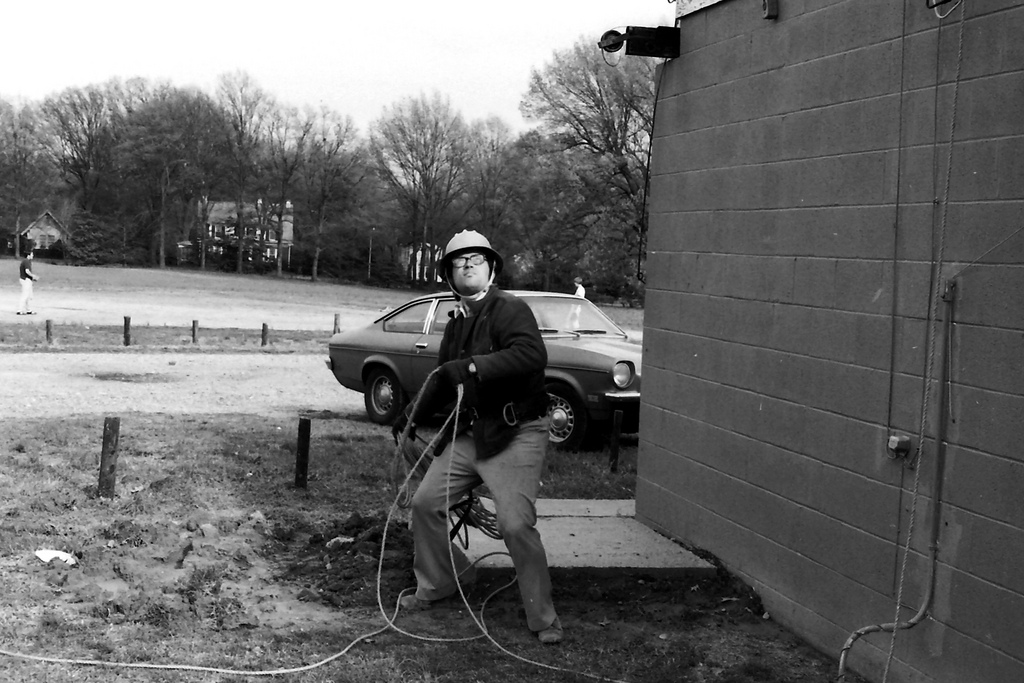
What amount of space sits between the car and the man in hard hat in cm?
428

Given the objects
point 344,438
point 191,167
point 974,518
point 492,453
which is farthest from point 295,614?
point 191,167

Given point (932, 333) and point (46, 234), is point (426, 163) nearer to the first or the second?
point (46, 234)

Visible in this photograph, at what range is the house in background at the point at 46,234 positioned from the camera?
69375 millimetres

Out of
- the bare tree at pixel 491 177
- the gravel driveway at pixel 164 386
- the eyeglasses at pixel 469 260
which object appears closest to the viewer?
the eyeglasses at pixel 469 260

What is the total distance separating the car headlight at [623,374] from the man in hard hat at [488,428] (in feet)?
15.6

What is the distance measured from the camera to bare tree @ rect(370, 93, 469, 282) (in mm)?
70250

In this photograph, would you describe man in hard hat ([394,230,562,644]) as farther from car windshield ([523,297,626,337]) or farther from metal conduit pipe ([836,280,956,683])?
car windshield ([523,297,626,337])

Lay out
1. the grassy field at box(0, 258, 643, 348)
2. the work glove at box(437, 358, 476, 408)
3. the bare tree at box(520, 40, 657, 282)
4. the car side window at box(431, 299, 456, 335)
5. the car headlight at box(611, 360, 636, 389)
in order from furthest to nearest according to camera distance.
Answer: the bare tree at box(520, 40, 657, 282)
the grassy field at box(0, 258, 643, 348)
the car side window at box(431, 299, 456, 335)
the car headlight at box(611, 360, 636, 389)
the work glove at box(437, 358, 476, 408)

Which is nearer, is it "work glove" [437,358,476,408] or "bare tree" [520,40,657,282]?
"work glove" [437,358,476,408]

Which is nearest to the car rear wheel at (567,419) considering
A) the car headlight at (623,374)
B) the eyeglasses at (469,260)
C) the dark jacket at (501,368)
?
the car headlight at (623,374)

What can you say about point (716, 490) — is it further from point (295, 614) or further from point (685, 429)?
point (295, 614)

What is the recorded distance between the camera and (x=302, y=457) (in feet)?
28.5

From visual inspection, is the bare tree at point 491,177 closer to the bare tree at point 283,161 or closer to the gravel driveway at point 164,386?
the bare tree at point 283,161

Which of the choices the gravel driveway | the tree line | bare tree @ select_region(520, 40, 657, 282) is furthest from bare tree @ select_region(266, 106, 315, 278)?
the gravel driveway
